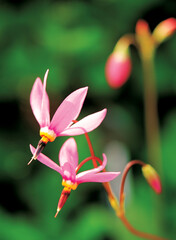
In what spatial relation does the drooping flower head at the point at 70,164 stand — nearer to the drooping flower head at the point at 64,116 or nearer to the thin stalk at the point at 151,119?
A: the drooping flower head at the point at 64,116

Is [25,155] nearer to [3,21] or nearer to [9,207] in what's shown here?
[9,207]

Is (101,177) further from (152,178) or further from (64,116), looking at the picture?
(152,178)

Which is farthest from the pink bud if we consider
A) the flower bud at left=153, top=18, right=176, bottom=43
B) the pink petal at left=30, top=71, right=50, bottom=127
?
the pink petal at left=30, top=71, right=50, bottom=127

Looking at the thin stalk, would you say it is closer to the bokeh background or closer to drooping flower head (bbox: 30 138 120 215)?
the bokeh background

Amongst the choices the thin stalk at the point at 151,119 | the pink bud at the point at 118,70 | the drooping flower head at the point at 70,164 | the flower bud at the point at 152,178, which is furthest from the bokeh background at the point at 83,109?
the drooping flower head at the point at 70,164

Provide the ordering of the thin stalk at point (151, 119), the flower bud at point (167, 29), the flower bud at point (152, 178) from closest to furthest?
the flower bud at point (152, 178) < the flower bud at point (167, 29) < the thin stalk at point (151, 119)

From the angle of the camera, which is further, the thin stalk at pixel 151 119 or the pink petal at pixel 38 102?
the thin stalk at pixel 151 119

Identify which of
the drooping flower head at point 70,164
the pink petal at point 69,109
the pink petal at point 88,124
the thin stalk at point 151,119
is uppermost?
the pink petal at point 69,109
